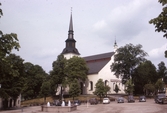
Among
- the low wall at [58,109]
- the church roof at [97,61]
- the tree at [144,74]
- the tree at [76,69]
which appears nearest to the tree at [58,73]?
the tree at [76,69]

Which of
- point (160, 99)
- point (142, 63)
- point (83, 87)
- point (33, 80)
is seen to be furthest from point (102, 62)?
point (160, 99)

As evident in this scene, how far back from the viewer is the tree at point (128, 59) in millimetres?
70500

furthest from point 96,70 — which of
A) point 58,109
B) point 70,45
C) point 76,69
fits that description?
point 58,109

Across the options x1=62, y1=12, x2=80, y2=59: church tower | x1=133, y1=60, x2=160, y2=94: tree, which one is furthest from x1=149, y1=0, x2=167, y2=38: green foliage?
x1=62, y1=12, x2=80, y2=59: church tower

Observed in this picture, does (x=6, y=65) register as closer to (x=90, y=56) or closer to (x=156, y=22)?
(x=156, y=22)

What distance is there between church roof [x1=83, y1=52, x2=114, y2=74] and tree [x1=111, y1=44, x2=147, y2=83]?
30.2 ft

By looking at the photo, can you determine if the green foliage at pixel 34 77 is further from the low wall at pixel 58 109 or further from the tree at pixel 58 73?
the low wall at pixel 58 109

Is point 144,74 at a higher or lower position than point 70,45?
lower

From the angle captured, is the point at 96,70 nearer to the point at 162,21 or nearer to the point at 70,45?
the point at 70,45

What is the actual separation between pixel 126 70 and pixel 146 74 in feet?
21.5

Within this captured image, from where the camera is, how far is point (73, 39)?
86750 mm

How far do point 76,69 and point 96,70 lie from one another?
32.2 feet

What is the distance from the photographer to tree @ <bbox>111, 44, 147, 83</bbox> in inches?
2776

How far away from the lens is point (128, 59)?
231 ft
